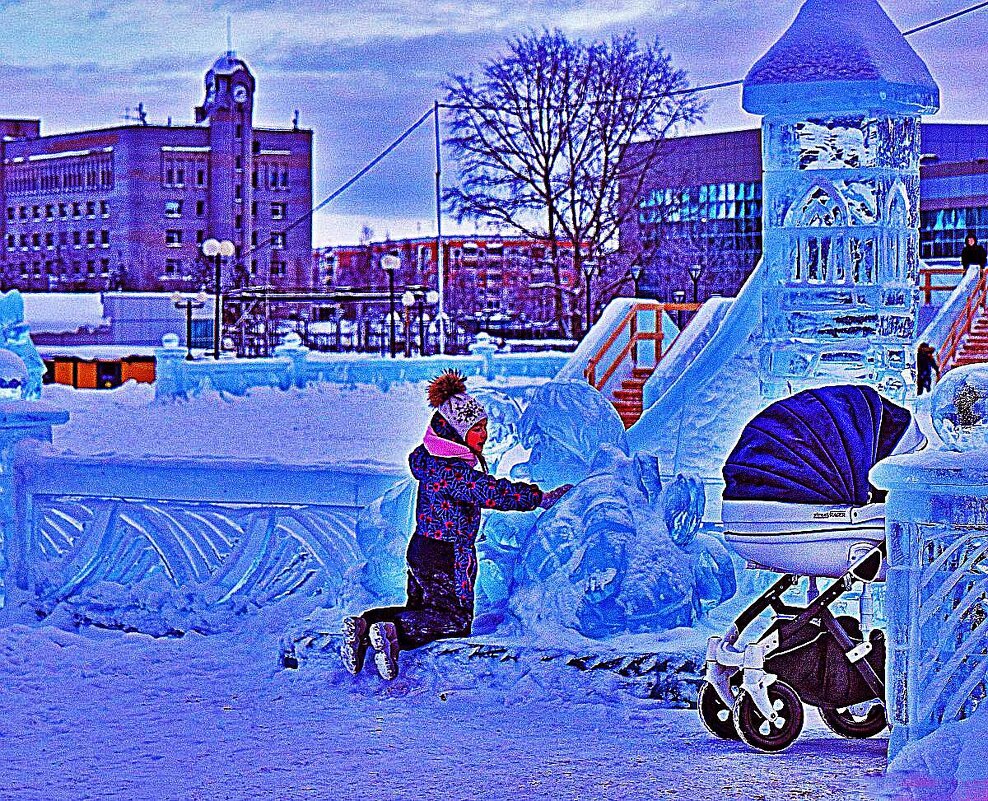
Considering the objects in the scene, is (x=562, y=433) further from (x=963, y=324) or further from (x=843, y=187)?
(x=963, y=324)

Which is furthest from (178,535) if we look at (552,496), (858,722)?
(858,722)

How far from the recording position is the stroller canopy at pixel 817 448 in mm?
5480

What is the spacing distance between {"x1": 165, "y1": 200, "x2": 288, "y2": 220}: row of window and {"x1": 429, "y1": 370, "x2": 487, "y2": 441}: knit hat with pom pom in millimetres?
80039

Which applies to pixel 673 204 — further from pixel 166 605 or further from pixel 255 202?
pixel 166 605

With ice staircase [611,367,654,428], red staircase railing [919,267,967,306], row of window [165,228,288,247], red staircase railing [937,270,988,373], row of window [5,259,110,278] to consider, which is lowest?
ice staircase [611,367,654,428]

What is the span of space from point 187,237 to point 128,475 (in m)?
79.5

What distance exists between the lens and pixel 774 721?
Result: 5.73 m

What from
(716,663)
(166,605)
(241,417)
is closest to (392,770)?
(716,663)

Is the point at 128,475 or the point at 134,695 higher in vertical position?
A: the point at 128,475

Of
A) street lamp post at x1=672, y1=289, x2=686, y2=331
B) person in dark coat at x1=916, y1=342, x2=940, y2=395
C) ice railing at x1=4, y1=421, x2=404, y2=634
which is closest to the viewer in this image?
ice railing at x1=4, y1=421, x2=404, y2=634

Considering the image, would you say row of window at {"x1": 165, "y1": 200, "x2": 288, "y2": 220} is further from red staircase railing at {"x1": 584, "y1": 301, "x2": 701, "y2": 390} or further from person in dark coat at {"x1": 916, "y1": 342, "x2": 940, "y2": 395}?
person in dark coat at {"x1": 916, "y1": 342, "x2": 940, "y2": 395}

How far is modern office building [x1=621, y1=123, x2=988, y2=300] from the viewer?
167 ft

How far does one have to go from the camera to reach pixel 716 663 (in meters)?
5.73

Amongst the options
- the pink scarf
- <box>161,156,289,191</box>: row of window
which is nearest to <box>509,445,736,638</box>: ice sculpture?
the pink scarf
